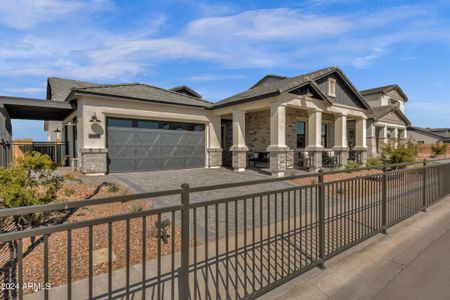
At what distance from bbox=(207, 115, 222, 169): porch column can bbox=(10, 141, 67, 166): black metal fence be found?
929 centimetres

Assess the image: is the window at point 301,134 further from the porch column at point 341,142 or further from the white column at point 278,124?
the white column at point 278,124

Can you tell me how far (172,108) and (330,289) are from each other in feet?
38.9

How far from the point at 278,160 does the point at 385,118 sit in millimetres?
15878

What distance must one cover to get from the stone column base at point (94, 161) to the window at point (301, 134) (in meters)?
11.8

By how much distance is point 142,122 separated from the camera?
41.9ft

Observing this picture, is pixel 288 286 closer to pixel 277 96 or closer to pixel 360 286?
pixel 360 286

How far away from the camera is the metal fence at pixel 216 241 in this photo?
2.04 meters

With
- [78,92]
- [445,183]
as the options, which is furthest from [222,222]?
[78,92]

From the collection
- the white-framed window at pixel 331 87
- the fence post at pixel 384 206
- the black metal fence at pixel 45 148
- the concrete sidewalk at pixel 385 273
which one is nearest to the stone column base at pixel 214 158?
the white-framed window at pixel 331 87

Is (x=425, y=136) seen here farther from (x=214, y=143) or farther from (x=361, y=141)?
(x=214, y=143)

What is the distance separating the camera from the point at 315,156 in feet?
43.9

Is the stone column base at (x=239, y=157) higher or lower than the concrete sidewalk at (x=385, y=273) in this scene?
higher

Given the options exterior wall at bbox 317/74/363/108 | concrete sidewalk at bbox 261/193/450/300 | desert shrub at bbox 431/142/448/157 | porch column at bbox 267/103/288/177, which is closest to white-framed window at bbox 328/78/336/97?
exterior wall at bbox 317/74/363/108

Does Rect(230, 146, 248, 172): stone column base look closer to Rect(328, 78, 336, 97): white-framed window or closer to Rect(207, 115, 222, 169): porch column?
Rect(207, 115, 222, 169): porch column
